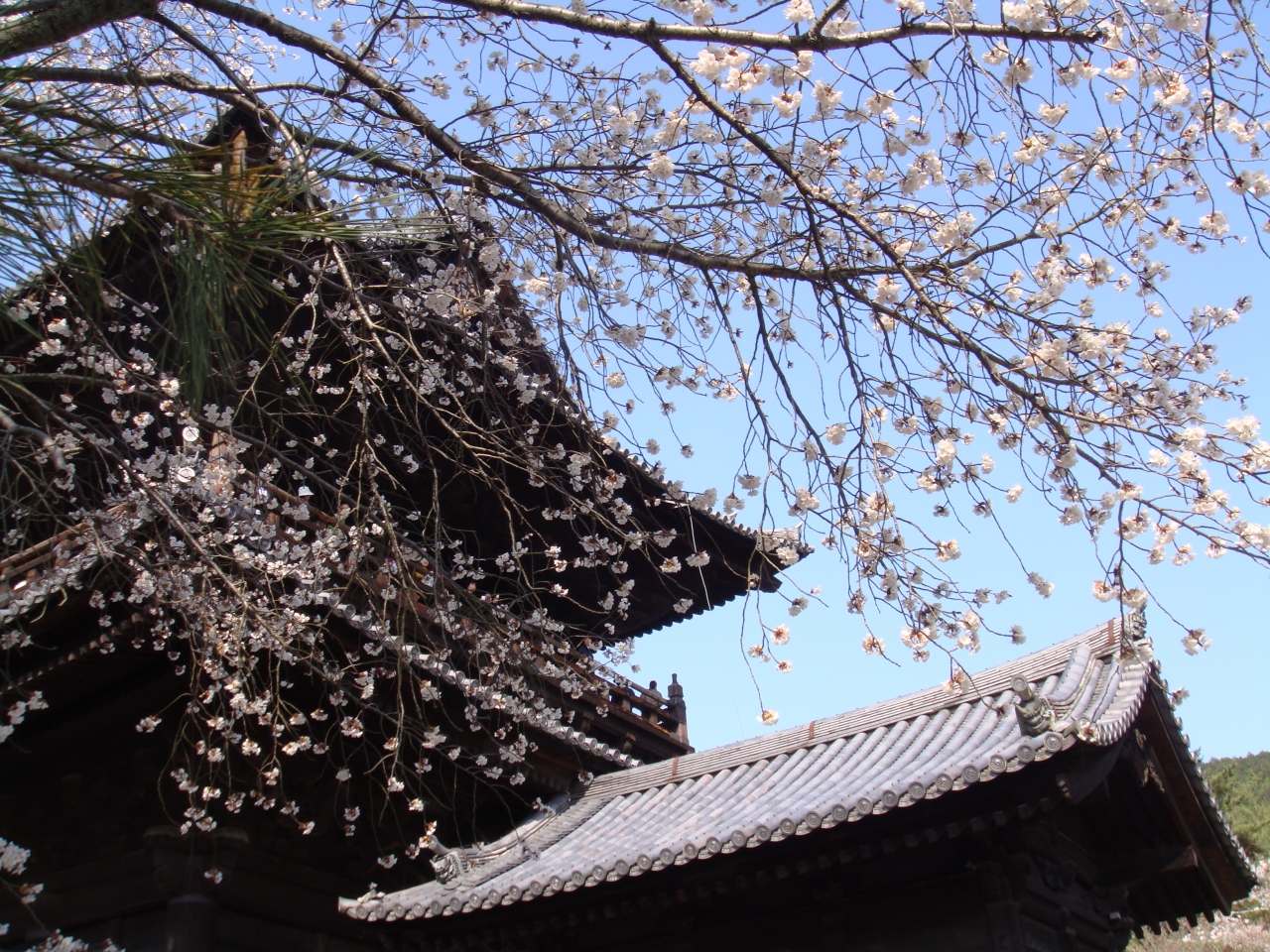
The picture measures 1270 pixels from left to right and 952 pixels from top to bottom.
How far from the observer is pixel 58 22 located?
3.30 metres

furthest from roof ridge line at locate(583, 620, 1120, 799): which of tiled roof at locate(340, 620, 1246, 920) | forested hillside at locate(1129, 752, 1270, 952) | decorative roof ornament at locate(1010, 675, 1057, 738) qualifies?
forested hillside at locate(1129, 752, 1270, 952)

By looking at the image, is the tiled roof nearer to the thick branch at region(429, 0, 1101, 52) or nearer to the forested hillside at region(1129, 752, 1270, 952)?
the thick branch at region(429, 0, 1101, 52)

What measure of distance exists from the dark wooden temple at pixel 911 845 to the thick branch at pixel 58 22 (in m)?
4.35

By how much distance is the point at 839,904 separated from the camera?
539cm

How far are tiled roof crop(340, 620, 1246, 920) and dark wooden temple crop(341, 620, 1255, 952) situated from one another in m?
0.02

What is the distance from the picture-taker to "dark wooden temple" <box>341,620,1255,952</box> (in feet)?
16.2

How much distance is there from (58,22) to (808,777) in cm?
565

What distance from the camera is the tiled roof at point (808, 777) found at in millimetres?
4926

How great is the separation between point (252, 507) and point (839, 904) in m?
3.71

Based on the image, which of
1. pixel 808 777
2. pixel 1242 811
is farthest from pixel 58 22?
pixel 1242 811

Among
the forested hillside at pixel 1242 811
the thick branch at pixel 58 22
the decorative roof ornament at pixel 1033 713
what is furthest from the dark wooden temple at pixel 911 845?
the forested hillside at pixel 1242 811

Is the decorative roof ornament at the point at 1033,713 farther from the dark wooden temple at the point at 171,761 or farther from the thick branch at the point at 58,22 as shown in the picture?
the thick branch at the point at 58,22

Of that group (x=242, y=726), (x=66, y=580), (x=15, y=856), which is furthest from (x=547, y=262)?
(x=15, y=856)

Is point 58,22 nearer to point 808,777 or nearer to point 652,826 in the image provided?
point 652,826
